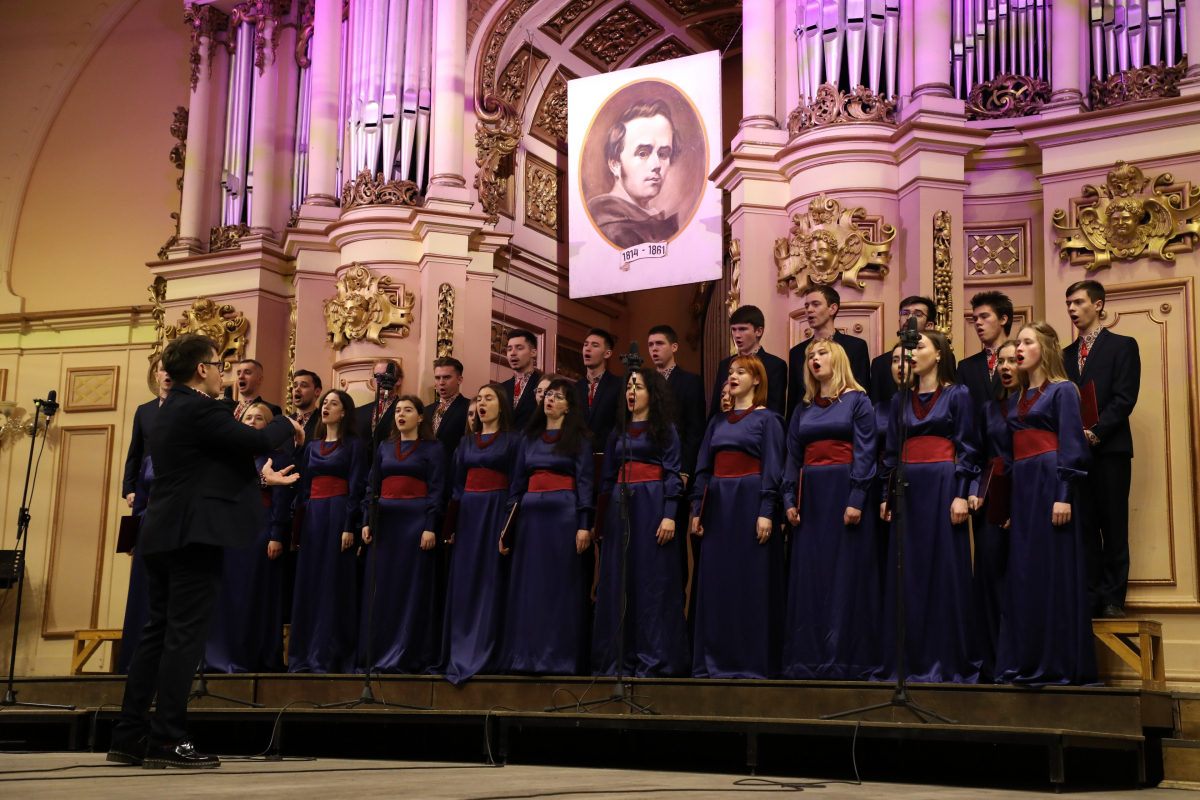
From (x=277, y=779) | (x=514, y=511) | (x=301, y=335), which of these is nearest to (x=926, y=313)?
(x=514, y=511)

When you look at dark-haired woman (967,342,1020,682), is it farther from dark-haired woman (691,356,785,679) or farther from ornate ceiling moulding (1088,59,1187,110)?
ornate ceiling moulding (1088,59,1187,110)

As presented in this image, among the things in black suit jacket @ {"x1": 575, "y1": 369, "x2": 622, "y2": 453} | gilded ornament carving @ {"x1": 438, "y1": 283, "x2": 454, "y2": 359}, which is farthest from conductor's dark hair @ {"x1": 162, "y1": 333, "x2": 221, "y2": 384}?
gilded ornament carving @ {"x1": 438, "y1": 283, "x2": 454, "y2": 359}

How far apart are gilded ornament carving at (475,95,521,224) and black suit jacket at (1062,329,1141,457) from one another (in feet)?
12.5

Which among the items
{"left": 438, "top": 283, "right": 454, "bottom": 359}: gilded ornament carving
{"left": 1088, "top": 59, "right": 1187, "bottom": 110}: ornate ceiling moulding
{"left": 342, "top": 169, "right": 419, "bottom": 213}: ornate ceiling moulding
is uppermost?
{"left": 1088, "top": 59, "right": 1187, "bottom": 110}: ornate ceiling moulding

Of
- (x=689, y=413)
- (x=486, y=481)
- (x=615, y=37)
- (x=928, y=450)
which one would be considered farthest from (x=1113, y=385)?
(x=615, y=37)

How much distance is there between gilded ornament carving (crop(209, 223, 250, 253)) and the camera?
324 inches

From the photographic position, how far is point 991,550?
4.56m

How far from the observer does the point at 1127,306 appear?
5.64 meters

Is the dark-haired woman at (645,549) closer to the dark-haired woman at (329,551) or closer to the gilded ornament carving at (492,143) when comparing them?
the dark-haired woman at (329,551)

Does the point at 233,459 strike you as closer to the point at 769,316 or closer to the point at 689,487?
the point at 689,487

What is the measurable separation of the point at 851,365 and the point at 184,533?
280 cm

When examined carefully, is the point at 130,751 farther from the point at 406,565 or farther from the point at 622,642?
the point at 406,565

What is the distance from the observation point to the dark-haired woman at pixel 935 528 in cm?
452

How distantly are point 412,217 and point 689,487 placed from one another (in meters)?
2.84
